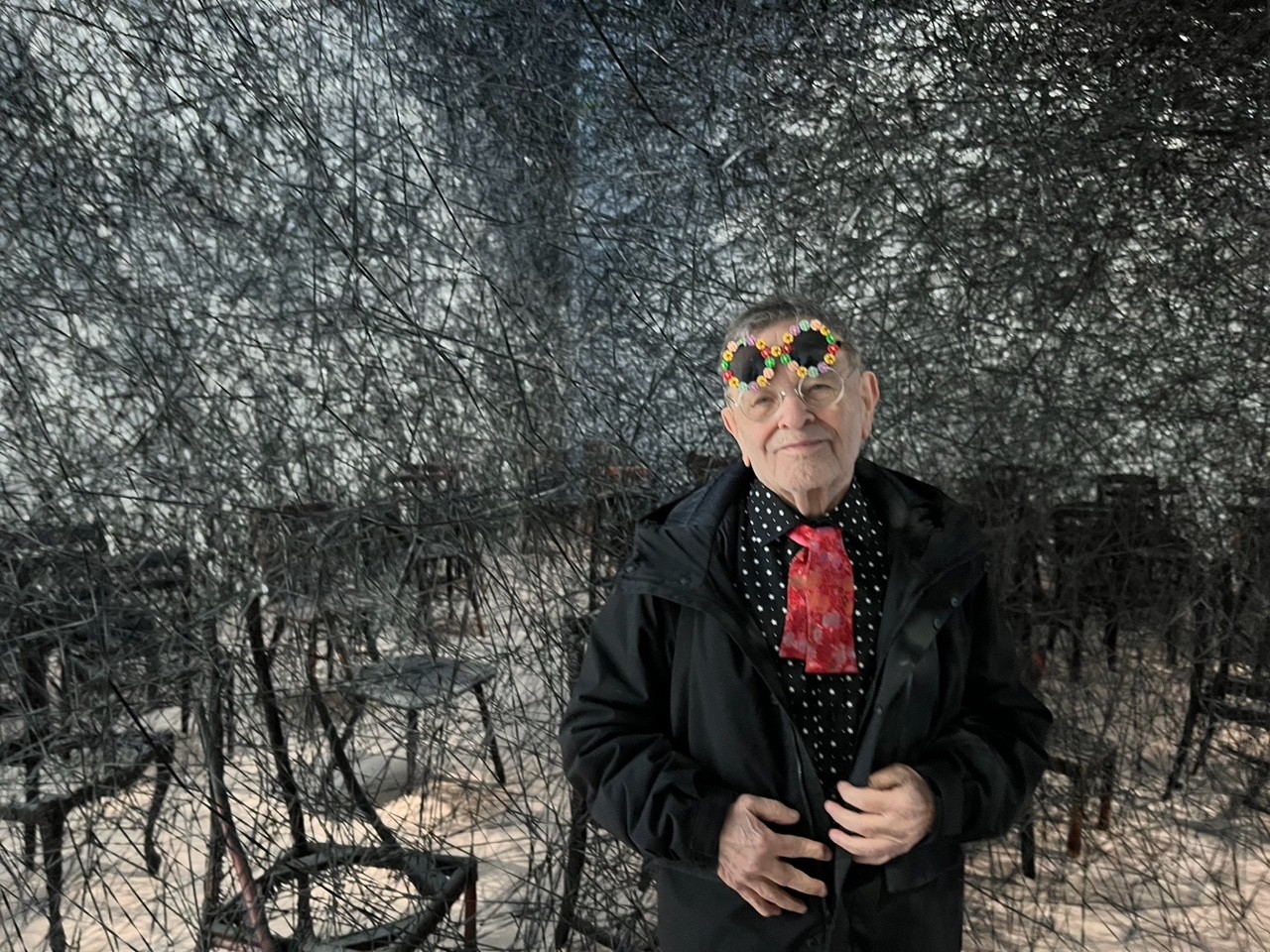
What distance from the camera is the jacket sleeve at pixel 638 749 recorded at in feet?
2.40

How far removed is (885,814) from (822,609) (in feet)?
0.61

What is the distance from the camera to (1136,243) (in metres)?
1.49

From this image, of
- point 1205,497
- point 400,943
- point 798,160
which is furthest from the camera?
point 1205,497

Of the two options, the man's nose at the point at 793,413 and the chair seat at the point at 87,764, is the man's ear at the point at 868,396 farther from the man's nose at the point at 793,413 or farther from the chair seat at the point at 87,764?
the chair seat at the point at 87,764

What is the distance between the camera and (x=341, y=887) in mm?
1364

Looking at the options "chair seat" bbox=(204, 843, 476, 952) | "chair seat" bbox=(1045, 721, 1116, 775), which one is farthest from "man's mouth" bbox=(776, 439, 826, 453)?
"chair seat" bbox=(1045, 721, 1116, 775)

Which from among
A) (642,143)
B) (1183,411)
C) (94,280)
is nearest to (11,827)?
(94,280)

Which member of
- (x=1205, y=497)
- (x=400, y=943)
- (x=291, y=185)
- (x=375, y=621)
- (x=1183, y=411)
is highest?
(x=291, y=185)

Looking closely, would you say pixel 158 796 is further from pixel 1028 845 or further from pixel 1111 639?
pixel 1111 639

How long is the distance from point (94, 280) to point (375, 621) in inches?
28.2

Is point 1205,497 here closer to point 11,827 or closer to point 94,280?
point 94,280

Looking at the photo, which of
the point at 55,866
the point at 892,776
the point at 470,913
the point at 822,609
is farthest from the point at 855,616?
the point at 55,866

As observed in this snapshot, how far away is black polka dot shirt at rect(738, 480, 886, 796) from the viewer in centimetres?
77

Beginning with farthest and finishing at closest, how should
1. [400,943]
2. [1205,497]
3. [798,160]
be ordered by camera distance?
[1205,497] < [798,160] < [400,943]
